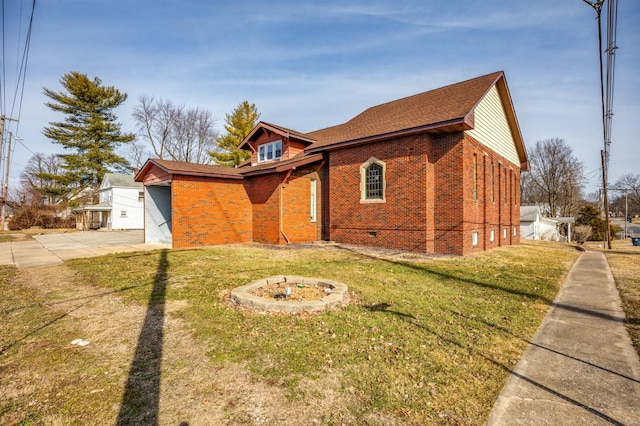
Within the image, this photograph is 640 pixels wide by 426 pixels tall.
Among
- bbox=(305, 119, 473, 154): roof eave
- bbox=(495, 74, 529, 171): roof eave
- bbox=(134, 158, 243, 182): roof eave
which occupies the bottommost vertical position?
bbox=(134, 158, 243, 182): roof eave

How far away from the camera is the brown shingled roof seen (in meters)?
11.9

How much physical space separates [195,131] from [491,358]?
44.2 meters

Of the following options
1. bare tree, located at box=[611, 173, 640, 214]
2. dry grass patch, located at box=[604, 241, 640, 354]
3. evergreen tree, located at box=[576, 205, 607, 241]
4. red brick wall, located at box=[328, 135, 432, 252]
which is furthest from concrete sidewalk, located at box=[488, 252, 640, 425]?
bare tree, located at box=[611, 173, 640, 214]

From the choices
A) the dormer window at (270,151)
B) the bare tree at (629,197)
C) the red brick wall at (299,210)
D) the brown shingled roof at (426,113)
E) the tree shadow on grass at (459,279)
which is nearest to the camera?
the tree shadow on grass at (459,279)

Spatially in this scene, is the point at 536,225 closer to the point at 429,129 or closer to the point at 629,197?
the point at 429,129

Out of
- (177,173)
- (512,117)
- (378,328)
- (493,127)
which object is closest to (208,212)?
(177,173)

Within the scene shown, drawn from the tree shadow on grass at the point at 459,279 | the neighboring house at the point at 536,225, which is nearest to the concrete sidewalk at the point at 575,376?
the tree shadow on grass at the point at 459,279

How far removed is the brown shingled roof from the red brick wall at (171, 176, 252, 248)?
502 centimetres

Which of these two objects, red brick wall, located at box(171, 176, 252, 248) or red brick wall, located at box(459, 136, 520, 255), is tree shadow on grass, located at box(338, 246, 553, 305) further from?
red brick wall, located at box(171, 176, 252, 248)

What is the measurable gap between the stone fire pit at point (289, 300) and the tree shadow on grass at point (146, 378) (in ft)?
4.61

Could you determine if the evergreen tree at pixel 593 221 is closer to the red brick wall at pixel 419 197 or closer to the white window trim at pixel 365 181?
the red brick wall at pixel 419 197

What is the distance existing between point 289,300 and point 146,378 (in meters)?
2.77

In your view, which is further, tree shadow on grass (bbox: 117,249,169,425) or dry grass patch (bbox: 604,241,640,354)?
dry grass patch (bbox: 604,241,640,354)

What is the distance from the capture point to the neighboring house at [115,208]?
3359 centimetres
